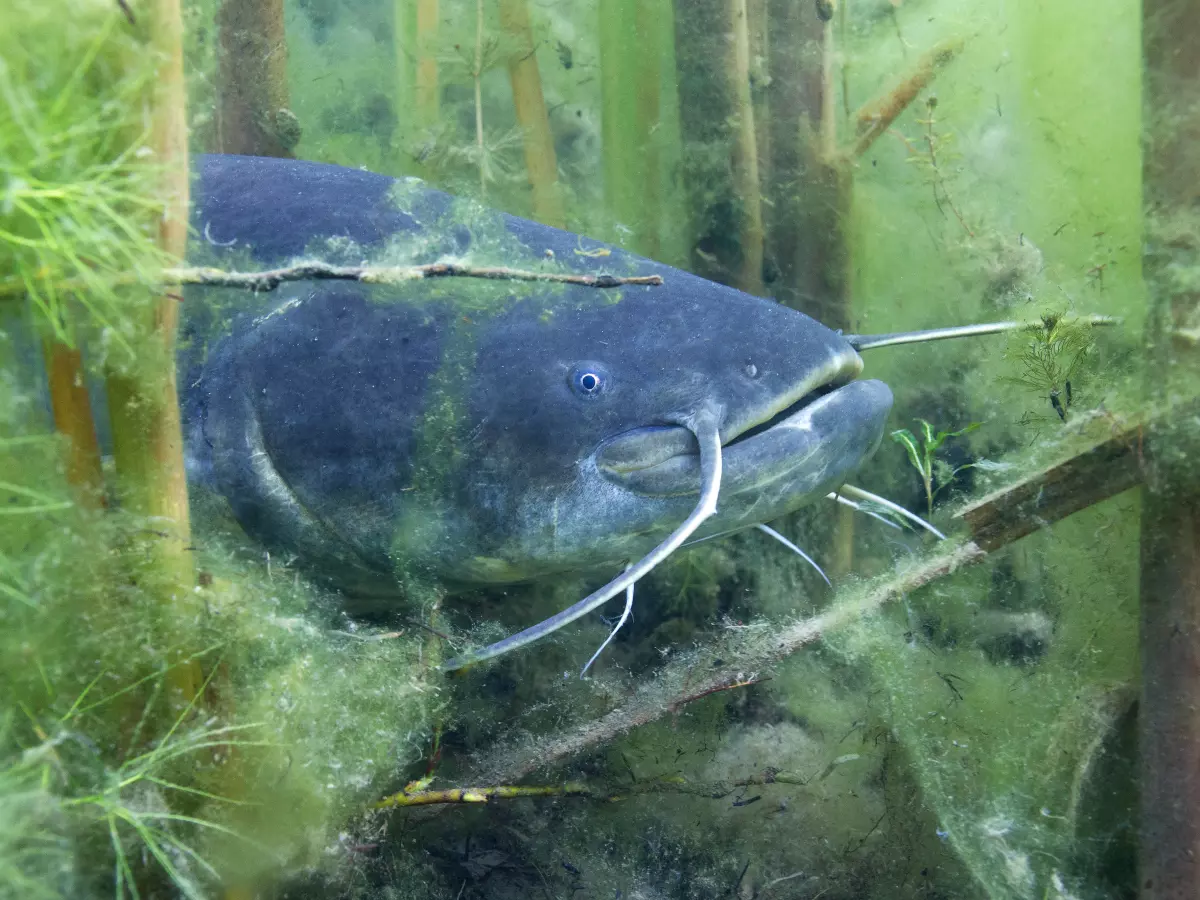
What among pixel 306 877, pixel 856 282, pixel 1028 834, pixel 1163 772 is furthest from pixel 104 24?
pixel 856 282

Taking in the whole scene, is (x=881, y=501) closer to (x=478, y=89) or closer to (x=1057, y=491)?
(x=1057, y=491)

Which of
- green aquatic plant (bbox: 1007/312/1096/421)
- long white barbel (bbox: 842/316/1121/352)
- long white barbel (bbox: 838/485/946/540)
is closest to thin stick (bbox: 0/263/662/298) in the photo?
long white barbel (bbox: 842/316/1121/352)

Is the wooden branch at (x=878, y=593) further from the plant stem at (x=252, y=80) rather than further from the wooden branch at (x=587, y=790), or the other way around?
the plant stem at (x=252, y=80)

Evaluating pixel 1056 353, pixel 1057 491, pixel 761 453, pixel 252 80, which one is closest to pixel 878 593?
pixel 1057 491

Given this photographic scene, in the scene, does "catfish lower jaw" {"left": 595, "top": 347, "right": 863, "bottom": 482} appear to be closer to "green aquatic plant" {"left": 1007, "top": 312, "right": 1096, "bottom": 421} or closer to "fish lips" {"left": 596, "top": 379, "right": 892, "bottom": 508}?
"fish lips" {"left": 596, "top": 379, "right": 892, "bottom": 508}

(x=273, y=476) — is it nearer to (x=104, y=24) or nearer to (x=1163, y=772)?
(x=104, y=24)
